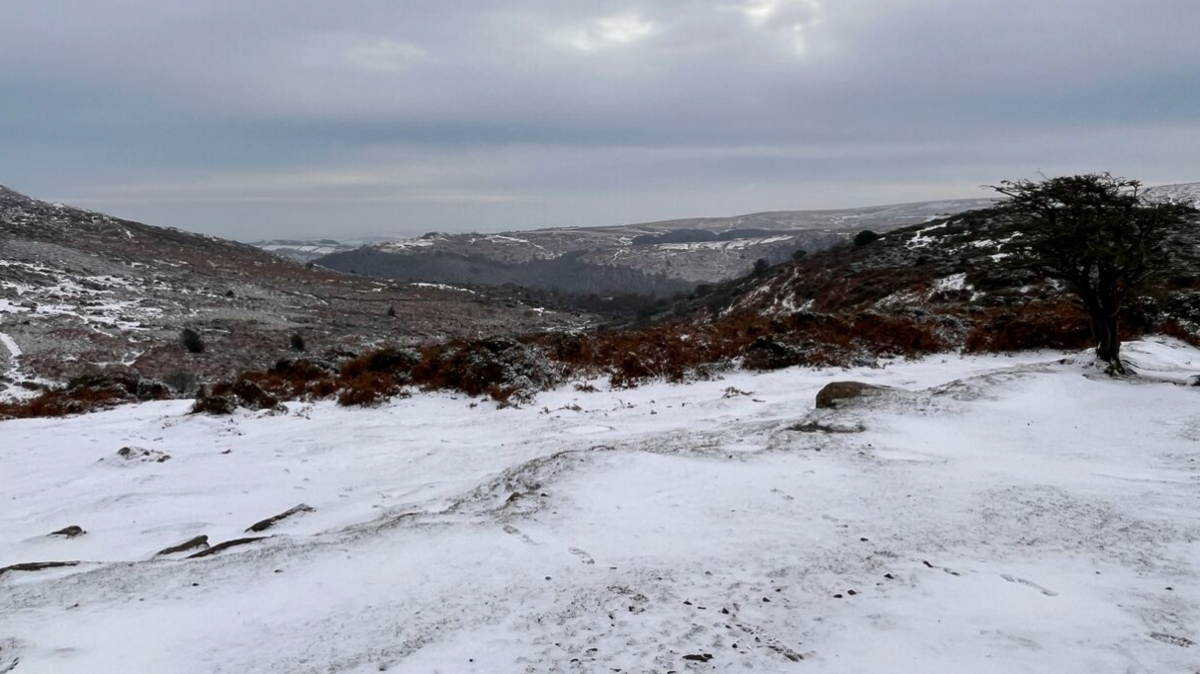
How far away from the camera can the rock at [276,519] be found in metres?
5.86

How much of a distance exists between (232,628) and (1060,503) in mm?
6535

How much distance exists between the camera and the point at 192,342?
34094 mm

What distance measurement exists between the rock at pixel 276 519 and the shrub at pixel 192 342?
3265 cm

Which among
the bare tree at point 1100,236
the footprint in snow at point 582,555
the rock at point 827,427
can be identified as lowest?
the rock at point 827,427

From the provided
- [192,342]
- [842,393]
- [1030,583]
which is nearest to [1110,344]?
[842,393]

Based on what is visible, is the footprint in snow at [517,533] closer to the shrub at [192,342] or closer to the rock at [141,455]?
the rock at [141,455]

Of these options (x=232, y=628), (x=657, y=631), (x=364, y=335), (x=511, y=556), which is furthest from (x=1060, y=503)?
(x=364, y=335)

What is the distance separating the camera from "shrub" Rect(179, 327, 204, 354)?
3353cm

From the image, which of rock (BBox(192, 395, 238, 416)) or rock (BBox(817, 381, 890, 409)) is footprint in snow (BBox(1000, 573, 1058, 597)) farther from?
rock (BBox(192, 395, 238, 416))

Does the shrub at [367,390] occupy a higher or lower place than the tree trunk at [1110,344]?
lower

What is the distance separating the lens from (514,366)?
1203 cm

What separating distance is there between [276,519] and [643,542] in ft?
12.2

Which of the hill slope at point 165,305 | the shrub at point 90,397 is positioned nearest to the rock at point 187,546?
the shrub at point 90,397

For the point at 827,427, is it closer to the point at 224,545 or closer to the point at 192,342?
the point at 224,545
